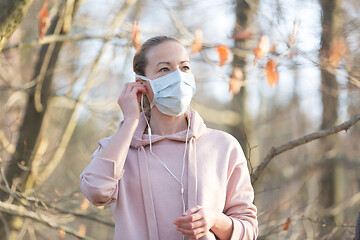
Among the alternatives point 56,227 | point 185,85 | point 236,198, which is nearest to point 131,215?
point 236,198

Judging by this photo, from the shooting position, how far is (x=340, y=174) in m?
9.23

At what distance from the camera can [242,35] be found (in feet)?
24.0

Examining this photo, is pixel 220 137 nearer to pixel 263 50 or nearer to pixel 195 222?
pixel 195 222

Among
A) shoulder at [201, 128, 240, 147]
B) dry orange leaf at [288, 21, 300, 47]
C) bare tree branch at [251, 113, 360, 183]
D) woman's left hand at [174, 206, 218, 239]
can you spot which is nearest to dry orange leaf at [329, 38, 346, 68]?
dry orange leaf at [288, 21, 300, 47]

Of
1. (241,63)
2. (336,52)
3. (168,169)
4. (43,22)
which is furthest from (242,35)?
(168,169)

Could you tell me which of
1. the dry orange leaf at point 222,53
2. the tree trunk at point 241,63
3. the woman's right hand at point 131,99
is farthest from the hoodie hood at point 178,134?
the dry orange leaf at point 222,53

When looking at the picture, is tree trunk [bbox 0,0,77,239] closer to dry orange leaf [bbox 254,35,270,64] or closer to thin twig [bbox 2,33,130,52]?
thin twig [bbox 2,33,130,52]

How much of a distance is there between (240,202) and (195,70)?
7015 millimetres

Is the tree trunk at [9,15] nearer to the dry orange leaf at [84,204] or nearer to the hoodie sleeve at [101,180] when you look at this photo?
the hoodie sleeve at [101,180]

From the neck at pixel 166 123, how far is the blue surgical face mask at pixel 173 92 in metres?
0.04

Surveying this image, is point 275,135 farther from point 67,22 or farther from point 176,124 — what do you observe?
point 176,124

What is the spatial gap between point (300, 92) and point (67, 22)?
842 cm

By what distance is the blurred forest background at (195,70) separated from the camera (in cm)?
496

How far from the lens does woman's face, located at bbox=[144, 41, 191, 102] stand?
277 cm
